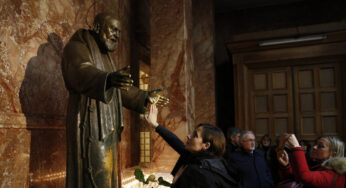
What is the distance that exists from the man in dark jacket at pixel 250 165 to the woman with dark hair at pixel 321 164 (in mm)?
1015

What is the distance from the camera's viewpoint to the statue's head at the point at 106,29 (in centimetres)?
232

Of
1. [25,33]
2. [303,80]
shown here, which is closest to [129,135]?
[25,33]

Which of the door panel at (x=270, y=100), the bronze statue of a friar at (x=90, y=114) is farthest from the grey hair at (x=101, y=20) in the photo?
the door panel at (x=270, y=100)

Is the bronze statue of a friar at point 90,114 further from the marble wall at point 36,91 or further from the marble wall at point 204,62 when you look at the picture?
the marble wall at point 204,62

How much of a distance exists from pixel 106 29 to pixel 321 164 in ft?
7.14

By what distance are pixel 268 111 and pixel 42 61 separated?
623cm

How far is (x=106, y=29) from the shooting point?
7.61 ft

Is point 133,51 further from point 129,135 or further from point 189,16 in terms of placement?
point 129,135

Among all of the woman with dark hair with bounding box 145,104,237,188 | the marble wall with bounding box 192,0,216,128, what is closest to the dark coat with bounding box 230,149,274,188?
the woman with dark hair with bounding box 145,104,237,188

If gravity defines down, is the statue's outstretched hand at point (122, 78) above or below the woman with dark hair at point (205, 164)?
above

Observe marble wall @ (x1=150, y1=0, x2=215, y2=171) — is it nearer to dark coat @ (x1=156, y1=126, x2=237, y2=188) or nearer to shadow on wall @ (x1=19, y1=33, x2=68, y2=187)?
shadow on wall @ (x1=19, y1=33, x2=68, y2=187)

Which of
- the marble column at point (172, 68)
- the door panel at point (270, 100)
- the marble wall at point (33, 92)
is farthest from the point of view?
the door panel at point (270, 100)

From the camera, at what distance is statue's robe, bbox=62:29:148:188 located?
79.8 inches

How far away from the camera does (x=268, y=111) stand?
25.5 ft
